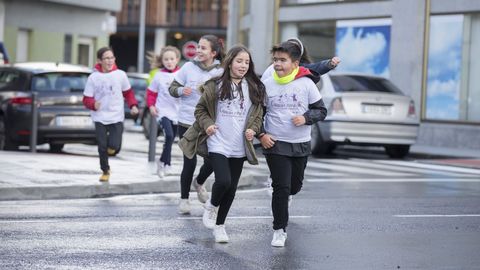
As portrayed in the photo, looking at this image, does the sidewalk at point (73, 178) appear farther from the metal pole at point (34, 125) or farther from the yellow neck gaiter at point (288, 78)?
the yellow neck gaiter at point (288, 78)

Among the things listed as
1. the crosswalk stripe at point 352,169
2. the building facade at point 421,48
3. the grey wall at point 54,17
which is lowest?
the crosswalk stripe at point 352,169

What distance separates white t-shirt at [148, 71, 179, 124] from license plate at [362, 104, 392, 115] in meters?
7.14

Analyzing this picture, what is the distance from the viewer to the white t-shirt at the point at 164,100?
1252cm

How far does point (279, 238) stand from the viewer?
27.6 feet

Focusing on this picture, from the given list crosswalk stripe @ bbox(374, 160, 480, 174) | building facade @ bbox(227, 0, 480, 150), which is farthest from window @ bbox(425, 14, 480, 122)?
crosswalk stripe @ bbox(374, 160, 480, 174)

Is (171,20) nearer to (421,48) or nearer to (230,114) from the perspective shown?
(421,48)

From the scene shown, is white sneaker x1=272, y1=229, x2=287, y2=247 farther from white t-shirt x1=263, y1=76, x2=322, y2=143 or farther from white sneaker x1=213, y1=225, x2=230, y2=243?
white t-shirt x1=263, y1=76, x2=322, y2=143

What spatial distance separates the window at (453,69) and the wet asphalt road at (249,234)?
1066 centimetres

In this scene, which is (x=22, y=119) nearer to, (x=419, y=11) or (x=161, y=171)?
(x=161, y=171)

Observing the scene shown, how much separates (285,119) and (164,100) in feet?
13.9

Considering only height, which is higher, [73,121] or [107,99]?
[107,99]

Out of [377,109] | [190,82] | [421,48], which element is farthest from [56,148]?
[190,82]

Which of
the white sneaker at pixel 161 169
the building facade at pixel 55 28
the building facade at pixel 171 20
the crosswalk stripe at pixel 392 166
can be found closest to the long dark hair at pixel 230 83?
the white sneaker at pixel 161 169

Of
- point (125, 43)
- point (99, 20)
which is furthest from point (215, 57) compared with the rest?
point (125, 43)
